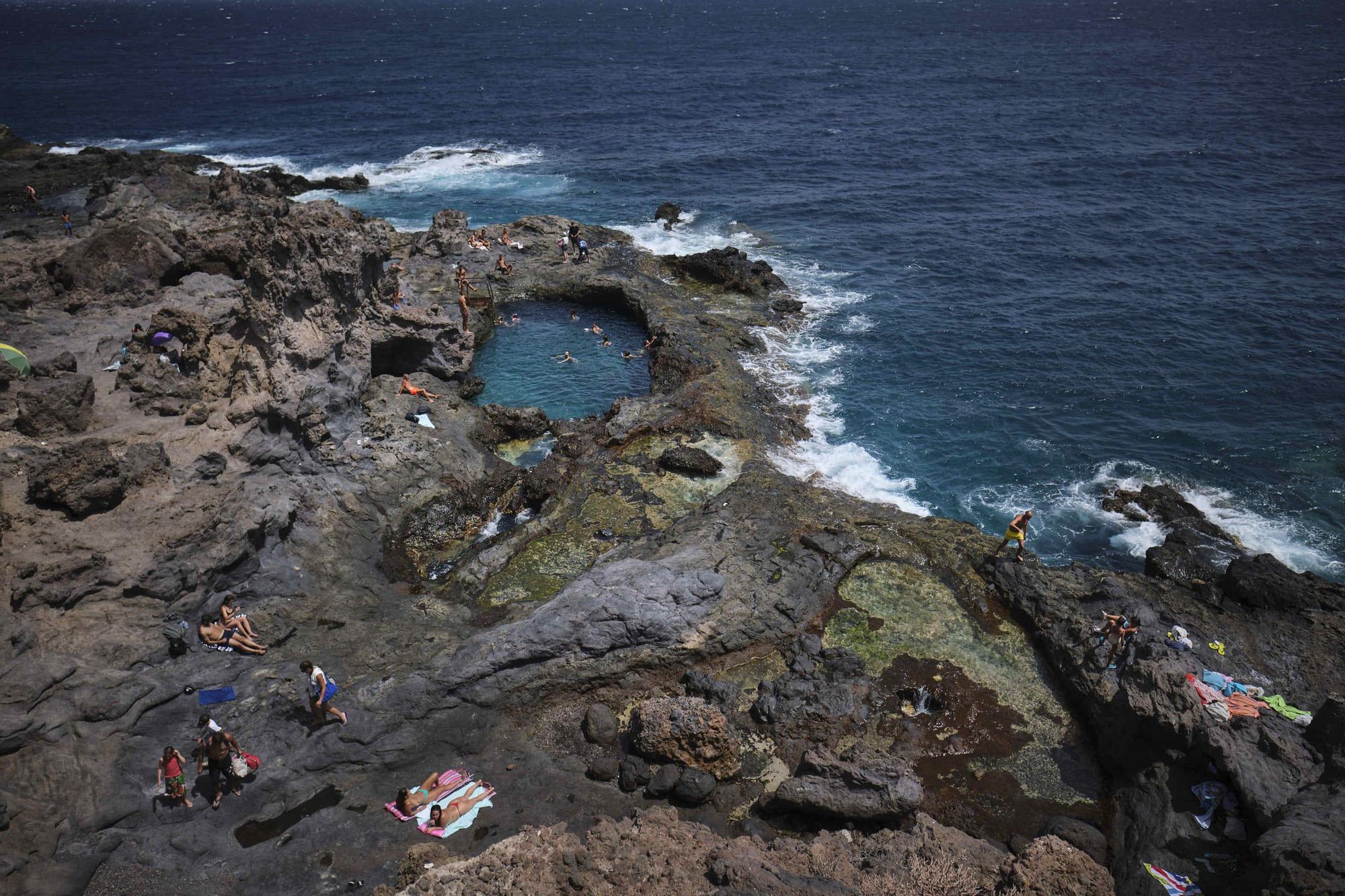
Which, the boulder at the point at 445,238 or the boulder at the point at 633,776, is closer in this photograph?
the boulder at the point at 633,776

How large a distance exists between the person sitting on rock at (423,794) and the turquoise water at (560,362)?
21388 millimetres

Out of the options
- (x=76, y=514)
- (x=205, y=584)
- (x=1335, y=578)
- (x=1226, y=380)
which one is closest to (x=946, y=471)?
(x=1335, y=578)

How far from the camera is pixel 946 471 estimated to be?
35.2 metres

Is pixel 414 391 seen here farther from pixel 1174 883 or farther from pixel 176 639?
pixel 1174 883

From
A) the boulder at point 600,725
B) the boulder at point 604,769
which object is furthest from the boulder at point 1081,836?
the boulder at point 600,725

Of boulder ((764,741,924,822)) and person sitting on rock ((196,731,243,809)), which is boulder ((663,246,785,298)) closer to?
boulder ((764,741,924,822))

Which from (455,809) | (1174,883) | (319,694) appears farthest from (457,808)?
(1174,883)

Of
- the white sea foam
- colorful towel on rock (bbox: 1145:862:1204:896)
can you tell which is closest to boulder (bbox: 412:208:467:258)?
the white sea foam

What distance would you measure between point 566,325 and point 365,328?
16459 millimetres

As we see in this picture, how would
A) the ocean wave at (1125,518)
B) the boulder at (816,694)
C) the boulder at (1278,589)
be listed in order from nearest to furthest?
1. the boulder at (816,694)
2. the boulder at (1278,589)
3. the ocean wave at (1125,518)

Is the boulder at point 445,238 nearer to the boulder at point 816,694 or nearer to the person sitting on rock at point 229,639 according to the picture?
the person sitting on rock at point 229,639

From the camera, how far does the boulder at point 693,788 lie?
1794 centimetres

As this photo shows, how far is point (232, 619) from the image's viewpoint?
20641mm

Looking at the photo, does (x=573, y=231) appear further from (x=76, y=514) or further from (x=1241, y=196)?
(x=1241, y=196)
